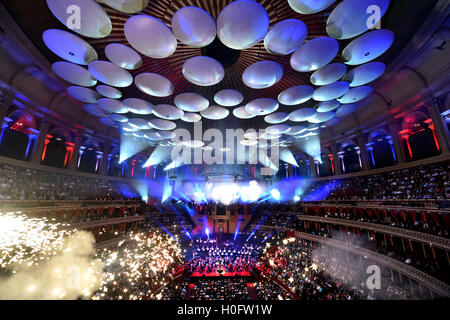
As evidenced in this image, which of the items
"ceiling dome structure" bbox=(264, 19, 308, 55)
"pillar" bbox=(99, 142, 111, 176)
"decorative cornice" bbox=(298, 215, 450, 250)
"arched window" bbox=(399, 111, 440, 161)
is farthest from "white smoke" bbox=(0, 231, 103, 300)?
"arched window" bbox=(399, 111, 440, 161)

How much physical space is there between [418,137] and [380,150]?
344cm

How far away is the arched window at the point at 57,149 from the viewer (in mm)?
16594

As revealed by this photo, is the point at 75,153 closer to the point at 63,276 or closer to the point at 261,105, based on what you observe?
the point at 63,276

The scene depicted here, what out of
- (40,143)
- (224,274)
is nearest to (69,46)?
(40,143)

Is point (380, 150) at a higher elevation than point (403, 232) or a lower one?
higher

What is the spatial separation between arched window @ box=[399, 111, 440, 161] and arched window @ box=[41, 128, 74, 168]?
29.9m

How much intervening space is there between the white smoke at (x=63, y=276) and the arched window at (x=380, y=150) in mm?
25504

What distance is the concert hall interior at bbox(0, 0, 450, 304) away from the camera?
262 inches

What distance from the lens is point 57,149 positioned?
1738 cm

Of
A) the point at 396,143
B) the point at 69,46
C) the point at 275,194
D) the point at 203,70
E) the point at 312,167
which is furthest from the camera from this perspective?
the point at 275,194

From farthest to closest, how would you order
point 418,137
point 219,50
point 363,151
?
point 363,151, point 418,137, point 219,50

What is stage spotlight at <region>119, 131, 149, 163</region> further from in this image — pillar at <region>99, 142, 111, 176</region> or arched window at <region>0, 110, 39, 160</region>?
arched window at <region>0, 110, 39, 160</region>

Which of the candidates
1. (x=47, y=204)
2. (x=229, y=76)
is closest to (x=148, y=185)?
(x=47, y=204)

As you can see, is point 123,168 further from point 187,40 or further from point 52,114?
point 187,40
